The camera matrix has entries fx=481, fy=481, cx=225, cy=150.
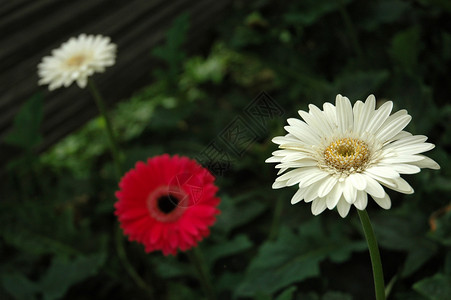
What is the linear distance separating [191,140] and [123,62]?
50 centimetres

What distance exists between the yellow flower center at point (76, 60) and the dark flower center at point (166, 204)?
1.78ft

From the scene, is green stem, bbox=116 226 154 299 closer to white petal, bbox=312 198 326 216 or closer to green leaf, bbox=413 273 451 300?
green leaf, bbox=413 273 451 300

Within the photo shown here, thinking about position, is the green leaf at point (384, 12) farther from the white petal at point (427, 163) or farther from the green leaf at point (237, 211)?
the white petal at point (427, 163)

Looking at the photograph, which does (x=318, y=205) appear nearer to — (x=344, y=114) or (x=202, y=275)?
(x=344, y=114)

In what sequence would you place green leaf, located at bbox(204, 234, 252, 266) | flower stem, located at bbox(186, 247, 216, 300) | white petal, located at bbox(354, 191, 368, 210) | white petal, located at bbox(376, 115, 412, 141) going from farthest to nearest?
green leaf, located at bbox(204, 234, 252, 266)
flower stem, located at bbox(186, 247, 216, 300)
white petal, located at bbox(376, 115, 412, 141)
white petal, located at bbox(354, 191, 368, 210)

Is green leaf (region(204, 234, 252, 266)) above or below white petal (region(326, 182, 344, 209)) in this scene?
above

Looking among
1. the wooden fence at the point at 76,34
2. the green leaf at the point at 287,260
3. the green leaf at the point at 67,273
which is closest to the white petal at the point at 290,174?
the green leaf at the point at 287,260

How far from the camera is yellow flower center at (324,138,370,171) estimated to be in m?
0.84

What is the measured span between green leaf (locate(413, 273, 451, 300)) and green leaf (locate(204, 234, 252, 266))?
1.72 ft

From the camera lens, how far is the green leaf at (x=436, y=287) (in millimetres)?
1153

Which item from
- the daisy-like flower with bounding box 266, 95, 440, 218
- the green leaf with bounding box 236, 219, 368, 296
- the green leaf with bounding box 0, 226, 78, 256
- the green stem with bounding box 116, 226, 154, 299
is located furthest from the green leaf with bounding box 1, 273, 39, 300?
the daisy-like flower with bounding box 266, 95, 440, 218

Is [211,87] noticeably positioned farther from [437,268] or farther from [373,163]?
[373,163]

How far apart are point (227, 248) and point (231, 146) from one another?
1.07ft

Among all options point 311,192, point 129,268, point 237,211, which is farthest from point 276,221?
point 311,192
